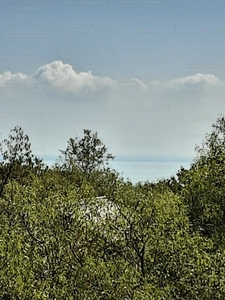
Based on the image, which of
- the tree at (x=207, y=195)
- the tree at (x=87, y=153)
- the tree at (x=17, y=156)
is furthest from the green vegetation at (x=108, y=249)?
the tree at (x=87, y=153)

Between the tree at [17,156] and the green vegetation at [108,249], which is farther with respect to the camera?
the tree at [17,156]

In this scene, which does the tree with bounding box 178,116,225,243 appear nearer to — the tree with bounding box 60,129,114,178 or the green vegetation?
the green vegetation

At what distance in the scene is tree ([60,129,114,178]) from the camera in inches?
1597

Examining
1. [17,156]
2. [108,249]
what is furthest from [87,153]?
[108,249]

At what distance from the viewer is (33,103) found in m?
36.4

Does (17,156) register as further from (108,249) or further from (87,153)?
(108,249)

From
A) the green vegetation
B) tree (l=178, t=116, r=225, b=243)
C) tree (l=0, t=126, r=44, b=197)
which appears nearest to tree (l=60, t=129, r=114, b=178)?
tree (l=0, t=126, r=44, b=197)

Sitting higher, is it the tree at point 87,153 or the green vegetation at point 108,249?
the tree at point 87,153

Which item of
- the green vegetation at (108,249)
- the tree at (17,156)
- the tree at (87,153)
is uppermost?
the tree at (87,153)

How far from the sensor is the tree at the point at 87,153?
4056 cm

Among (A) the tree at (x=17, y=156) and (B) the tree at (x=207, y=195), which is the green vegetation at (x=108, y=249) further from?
(A) the tree at (x=17, y=156)

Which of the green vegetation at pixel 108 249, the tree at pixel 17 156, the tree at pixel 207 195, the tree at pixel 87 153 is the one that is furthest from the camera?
the tree at pixel 87 153

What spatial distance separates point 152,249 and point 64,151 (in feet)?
93.4

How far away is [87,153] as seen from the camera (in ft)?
134
